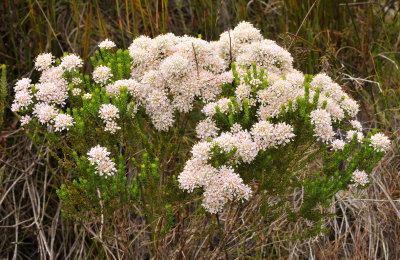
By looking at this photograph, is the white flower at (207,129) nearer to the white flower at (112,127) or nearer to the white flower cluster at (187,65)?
the white flower cluster at (187,65)

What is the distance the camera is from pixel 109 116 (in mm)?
2238

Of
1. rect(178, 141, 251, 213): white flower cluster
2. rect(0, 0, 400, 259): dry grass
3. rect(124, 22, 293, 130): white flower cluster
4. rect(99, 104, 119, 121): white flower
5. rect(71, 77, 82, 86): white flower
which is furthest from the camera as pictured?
rect(0, 0, 400, 259): dry grass

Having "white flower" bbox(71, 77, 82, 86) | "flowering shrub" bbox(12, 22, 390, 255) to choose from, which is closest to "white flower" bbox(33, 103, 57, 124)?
"flowering shrub" bbox(12, 22, 390, 255)

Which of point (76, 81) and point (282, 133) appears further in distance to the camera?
point (76, 81)

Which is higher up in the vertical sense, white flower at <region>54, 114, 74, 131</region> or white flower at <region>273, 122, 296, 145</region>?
white flower at <region>54, 114, 74, 131</region>

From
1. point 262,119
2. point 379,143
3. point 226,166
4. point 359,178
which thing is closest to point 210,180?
point 226,166

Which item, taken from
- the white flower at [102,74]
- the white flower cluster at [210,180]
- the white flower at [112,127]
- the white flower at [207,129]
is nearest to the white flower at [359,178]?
the white flower cluster at [210,180]

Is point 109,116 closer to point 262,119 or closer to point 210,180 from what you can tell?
point 210,180

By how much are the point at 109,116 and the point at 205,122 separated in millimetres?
514

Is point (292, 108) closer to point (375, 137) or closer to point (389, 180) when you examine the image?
point (375, 137)

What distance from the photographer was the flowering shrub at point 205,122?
2.14 m

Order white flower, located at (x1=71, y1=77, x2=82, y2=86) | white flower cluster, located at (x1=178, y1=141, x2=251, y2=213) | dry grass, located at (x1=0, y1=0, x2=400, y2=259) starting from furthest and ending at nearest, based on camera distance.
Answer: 1. dry grass, located at (x1=0, y1=0, x2=400, y2=259)
2. white flower, located at (x1=71, y1=77, x2=82, y2=86)
3. white flower cluster, located at (x1=178, y1=141, x2=251, y2=213)

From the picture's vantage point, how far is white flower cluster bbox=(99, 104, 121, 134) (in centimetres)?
222

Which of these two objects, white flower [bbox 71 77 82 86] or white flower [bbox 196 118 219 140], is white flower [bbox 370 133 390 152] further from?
white flower [bbox 71 77 82 86]
